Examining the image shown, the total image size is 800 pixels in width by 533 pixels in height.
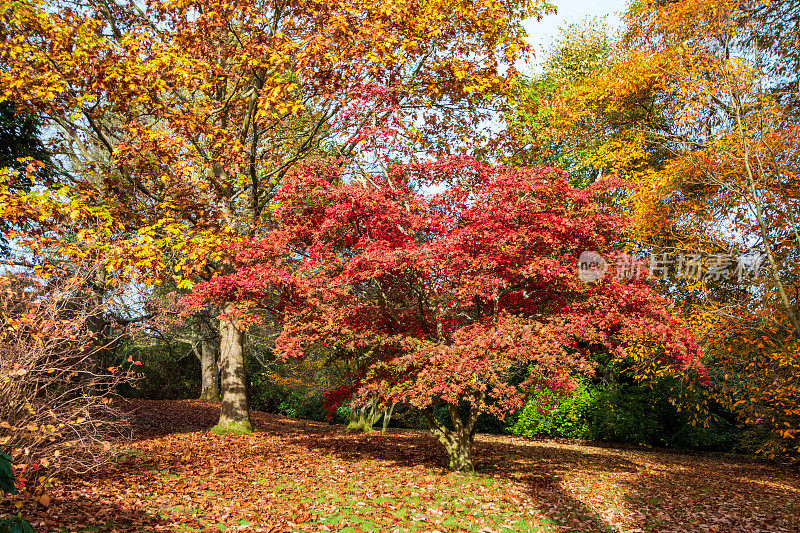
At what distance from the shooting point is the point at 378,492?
301 inches

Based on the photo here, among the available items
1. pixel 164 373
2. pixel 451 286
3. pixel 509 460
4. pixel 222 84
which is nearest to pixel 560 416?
pixel 509 460

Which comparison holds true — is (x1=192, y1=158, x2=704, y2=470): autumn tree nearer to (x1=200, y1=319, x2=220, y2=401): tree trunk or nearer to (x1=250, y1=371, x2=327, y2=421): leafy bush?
(x1=250, y1=371, x2=327, y2=421): leafy bush

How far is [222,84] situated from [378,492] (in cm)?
948

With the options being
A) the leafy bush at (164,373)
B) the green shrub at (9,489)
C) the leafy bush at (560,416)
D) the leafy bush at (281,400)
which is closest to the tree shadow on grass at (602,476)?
the leafy bush at (560,416)

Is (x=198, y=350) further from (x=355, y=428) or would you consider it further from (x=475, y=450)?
(x=475, y=450)

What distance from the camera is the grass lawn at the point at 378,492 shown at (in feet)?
19.5

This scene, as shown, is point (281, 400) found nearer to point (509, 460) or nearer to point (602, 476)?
point (509, 460)

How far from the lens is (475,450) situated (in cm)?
1281

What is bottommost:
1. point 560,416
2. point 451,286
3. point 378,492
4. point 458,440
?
point 378,492

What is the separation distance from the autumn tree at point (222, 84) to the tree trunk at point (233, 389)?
3cm

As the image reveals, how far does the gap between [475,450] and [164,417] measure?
938 centimetres

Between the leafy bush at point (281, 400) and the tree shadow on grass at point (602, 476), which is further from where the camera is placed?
the leafy bush at point (281, 400)

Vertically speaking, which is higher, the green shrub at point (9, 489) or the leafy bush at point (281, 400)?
the green shrub at point (9, 489)

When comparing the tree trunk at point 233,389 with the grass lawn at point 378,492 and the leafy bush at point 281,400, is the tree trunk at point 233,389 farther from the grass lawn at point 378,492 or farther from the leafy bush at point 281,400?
the leafy bush at point 281,400
